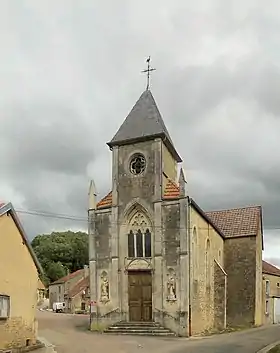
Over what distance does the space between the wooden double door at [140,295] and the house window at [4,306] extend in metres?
13.4

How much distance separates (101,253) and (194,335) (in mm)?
7628

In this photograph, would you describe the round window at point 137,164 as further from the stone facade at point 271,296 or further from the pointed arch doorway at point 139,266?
the stone facade at point 271,296

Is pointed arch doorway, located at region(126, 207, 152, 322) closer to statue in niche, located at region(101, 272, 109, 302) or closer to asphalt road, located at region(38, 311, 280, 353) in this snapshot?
statue in niche, located at region(101, 272, 109, 302)

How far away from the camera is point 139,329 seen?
30203 mm

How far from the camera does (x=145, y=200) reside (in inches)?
1289

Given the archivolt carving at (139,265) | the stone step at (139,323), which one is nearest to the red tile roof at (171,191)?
the archivolt carving at (139,265)

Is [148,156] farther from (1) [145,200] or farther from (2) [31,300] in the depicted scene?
(2) [31,300]

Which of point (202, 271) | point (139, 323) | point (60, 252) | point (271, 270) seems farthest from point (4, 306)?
point (60, 252)

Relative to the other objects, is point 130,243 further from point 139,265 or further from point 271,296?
point 271,296

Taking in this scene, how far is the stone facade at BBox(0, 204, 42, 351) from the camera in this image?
19531 mm

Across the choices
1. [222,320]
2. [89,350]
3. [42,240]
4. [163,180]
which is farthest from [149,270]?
[42,240]

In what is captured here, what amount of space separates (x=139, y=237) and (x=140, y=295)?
3550mm

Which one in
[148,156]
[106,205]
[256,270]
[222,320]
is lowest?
[222,320]

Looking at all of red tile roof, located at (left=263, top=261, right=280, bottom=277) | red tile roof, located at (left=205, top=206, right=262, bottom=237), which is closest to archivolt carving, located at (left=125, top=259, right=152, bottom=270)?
red tile roof, located at (left=205, top=206, right=262, bottom=237)
